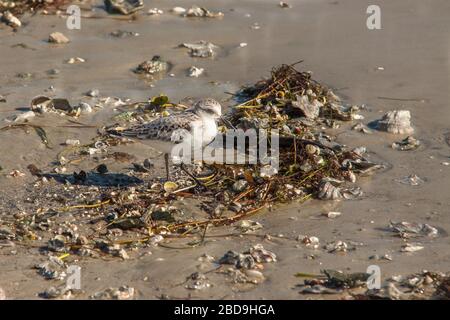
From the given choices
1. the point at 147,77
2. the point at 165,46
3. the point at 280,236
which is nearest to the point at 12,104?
the point at 147,77

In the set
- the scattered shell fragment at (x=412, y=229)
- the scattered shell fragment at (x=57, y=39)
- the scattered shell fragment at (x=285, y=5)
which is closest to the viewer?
the scattered shell fragment at (x=412, y=229)

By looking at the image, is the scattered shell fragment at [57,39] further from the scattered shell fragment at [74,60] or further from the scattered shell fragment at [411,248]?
the scattered shell fragment at [411,248]

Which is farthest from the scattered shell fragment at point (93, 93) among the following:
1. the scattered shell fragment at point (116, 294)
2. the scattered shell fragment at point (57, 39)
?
the scattered shell fragment at point (116, 294)

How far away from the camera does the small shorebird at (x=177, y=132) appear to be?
26.1 ft

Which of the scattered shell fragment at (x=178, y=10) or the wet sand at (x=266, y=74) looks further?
the scattered shell fragment at (x=178, y=10)

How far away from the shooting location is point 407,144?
8.80 meters

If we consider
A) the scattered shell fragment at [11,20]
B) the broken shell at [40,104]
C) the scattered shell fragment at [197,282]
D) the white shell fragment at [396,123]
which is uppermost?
the scattered shell fragment at [11,20]

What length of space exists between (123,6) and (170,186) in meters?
5.09

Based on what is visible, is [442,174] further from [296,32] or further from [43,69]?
[43,69]

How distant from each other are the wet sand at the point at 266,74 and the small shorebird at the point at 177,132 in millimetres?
436

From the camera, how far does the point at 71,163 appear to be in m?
8.47

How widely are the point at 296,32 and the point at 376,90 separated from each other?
205cm

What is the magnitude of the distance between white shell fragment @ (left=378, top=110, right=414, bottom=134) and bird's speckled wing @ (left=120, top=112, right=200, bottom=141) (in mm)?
2071

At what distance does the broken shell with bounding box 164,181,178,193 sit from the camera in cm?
780
